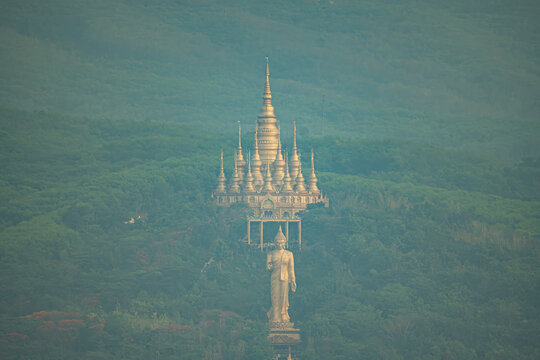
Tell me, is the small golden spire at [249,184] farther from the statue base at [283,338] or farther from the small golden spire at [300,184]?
the statue base at [283,338]

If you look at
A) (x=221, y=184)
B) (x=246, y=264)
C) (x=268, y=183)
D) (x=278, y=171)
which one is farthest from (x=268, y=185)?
(x=246, y=264)

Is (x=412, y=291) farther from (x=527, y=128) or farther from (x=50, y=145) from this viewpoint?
(x=527, y=128)

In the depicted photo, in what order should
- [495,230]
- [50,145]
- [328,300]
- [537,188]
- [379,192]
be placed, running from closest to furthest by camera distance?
[328,300], [495,230], [379,192], [537,188], [50,145]

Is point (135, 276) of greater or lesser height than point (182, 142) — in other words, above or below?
below

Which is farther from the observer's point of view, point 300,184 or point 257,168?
point 257,168

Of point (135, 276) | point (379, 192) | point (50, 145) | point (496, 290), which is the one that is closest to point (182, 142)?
point (50, 145)

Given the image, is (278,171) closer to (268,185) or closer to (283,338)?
(268,185)

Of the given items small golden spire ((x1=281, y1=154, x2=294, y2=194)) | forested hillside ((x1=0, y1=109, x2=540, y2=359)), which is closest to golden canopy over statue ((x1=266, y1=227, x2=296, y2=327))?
forested hillside ((x1=0, y1=109, x2=540, y2=359))
